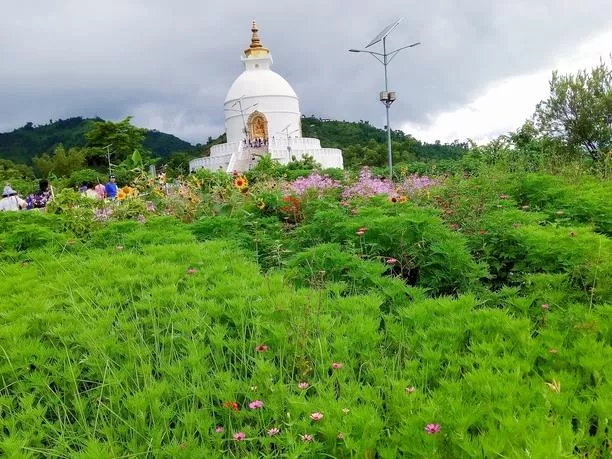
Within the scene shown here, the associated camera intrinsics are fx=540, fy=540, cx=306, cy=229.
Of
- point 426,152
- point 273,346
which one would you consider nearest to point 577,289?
point 273,346

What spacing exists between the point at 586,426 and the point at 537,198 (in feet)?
14.6

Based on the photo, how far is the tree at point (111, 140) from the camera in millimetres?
43938

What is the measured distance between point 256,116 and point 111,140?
1382 cm

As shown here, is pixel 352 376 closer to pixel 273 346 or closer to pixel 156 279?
pixel 273 346

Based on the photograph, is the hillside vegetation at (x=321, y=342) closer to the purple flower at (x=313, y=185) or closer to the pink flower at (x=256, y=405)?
the pink flower at (x=256, y=405)

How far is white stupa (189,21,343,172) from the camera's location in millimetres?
33656

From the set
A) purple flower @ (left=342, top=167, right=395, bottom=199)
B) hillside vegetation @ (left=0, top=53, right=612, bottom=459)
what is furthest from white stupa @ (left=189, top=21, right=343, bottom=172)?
hillside vegetation @ (left=0, top=53, right=612, bottom=459)

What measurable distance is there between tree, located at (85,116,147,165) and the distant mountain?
8423 millimetres

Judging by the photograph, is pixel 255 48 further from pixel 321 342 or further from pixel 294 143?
pixel 321 342

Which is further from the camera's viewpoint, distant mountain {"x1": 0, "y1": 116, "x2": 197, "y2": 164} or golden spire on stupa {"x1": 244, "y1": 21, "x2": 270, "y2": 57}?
distant mountain {"x1": 0, "y1": 116, "x2": 197, "y2": 164}

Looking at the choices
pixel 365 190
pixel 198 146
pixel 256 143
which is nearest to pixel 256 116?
pixel 256 143

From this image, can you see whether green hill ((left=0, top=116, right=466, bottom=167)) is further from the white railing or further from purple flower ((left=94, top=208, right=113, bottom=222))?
purple flower ((left=94, top=208, right=113, bottom=222))

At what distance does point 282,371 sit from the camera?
274 centimetres

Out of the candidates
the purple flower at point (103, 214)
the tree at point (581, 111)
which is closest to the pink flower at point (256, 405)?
the purple flower at point (103, 214)
